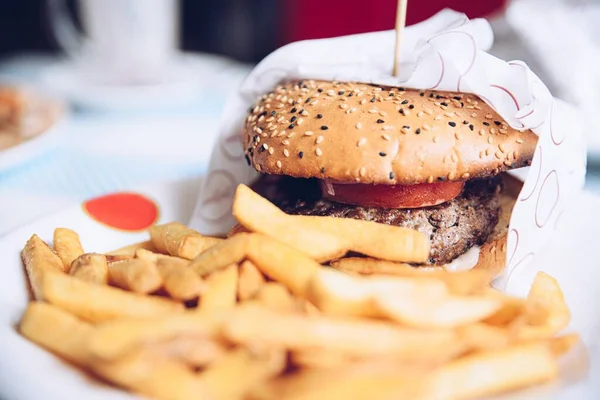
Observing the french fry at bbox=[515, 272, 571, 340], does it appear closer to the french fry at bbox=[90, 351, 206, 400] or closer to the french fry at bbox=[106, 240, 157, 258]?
the french fry at bbox=[90, 351, 206, 400]

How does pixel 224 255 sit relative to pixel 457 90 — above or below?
below

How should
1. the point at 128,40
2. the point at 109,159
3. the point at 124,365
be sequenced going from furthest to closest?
the point at 128,40
the point at 109,159
the point at 124,365

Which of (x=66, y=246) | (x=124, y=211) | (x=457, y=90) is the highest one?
Answer: (x=457, y=90)

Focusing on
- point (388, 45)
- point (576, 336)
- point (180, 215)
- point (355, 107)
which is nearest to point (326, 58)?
point (388, 45)

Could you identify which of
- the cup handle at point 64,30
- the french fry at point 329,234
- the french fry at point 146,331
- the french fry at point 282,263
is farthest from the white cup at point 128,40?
the french fry at point 146,331

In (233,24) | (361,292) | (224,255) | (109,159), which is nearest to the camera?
(361,292)

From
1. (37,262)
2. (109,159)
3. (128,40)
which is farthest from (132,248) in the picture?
(128,40)

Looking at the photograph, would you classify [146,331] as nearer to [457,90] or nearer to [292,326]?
[292,326]

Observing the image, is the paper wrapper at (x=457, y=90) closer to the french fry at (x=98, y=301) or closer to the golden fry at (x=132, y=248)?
the golden fry at (x=132, y=248)
